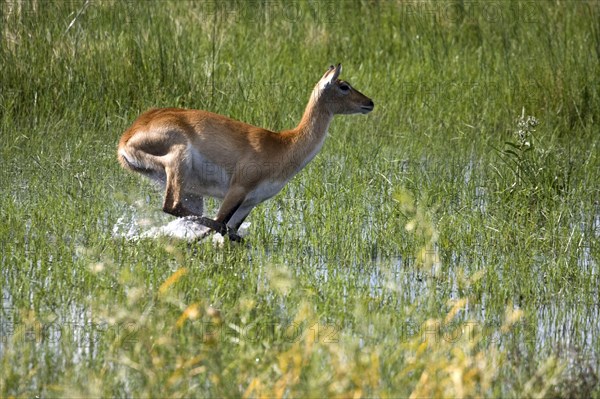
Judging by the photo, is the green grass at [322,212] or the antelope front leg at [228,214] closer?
the green grass at [322,212]

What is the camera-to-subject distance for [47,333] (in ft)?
16.5

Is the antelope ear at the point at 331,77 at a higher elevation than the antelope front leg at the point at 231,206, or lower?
higher

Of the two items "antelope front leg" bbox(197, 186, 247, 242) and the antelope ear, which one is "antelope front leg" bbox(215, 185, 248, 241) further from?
the antelope ear

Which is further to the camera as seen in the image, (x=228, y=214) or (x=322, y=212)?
(x=322, y=212)

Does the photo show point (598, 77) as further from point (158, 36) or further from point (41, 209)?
point (41, 209)

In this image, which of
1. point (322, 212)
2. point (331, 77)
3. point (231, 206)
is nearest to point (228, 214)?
point (231, 206)

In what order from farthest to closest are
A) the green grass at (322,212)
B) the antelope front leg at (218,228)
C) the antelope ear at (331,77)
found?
the antelope ear at (331,77) → the antelope front leg at (218,228) → the green grass at (322,212)

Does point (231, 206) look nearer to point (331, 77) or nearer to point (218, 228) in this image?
point (218, 228)

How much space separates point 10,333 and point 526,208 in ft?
12.2

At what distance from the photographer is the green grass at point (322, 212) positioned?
179 inches

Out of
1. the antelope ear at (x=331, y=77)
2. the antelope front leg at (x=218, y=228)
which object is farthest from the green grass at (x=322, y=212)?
the antelope ear at (x=331, y=77)

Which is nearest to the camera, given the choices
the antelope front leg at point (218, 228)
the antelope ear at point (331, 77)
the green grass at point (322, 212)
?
the green grass at point (322, 212)

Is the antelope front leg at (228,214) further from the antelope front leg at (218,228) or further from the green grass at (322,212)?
the green grass at (322,212)

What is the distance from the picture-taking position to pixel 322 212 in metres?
7.54
